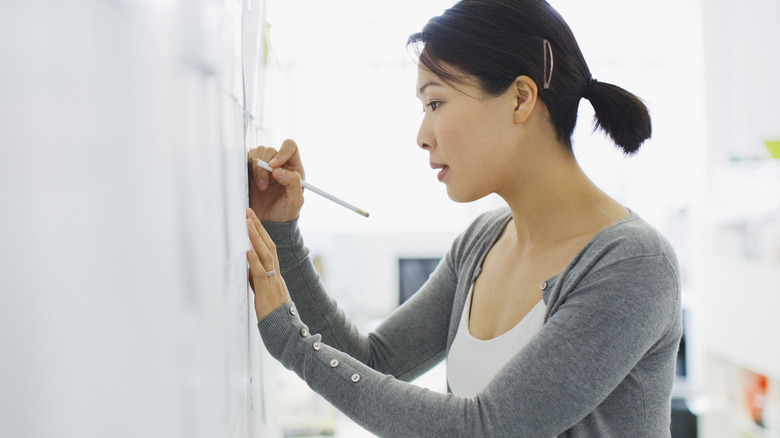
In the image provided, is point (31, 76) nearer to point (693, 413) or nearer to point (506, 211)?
point (506, 211)

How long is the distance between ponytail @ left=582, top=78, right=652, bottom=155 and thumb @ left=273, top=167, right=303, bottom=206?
→ 0.39 meters

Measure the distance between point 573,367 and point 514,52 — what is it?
1.20 ft

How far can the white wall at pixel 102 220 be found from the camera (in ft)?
0.47

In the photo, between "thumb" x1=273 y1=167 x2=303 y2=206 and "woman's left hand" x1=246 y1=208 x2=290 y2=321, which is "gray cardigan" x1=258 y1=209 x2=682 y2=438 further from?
"thumb" x1=273 y1=167 x2=303 y2=206

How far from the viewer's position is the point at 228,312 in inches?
18.1

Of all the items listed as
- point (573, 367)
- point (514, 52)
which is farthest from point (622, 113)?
point (573, 367)

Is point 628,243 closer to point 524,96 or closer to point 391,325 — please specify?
point 524,96

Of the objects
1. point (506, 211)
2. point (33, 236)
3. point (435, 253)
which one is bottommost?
point (435, 253)

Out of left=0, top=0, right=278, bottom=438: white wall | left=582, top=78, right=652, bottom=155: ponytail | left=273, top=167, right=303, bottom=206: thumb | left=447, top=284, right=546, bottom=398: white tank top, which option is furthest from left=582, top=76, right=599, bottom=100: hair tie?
left=0, top=0, right=278, bottom=438: white wall

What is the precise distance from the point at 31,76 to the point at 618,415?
69cm

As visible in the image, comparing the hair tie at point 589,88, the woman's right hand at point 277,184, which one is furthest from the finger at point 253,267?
the hair tie at point 589,88

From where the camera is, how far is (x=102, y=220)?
0.59ft

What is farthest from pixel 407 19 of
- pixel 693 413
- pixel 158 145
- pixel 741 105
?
pixel 158 145

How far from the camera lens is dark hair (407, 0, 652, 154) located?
73 cm
